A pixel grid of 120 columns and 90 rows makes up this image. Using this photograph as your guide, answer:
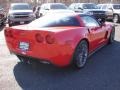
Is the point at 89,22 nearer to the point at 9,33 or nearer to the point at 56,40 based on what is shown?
the point at 56,40

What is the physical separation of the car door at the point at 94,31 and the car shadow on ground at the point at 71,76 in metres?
0.60

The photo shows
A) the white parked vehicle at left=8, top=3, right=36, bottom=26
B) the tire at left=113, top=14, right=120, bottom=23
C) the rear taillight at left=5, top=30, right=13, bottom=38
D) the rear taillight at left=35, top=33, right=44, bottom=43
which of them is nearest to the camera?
the rear taillight at left=35, top=33, right=44, bottom=43

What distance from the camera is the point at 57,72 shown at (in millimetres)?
5793

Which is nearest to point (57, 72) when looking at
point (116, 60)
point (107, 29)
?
point (116, 60)

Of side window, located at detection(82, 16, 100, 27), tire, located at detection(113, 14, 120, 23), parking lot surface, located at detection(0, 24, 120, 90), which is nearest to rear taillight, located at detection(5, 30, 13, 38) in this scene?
parking lot surface, located at detection(0, 24, 120, 90)

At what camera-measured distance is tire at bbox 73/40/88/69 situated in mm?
5754

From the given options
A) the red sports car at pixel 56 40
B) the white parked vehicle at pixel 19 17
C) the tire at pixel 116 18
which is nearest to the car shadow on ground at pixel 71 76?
the red sports car at pixel 56 40

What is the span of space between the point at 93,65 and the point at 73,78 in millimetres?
1150

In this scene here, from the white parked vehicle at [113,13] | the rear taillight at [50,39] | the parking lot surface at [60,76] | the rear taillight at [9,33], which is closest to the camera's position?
the parking lot surface at [60,76]

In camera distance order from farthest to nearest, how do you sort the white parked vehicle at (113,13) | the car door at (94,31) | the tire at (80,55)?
the white parked vehicle at (113,13) → the car door at (94,31) → the tire at (80,55)

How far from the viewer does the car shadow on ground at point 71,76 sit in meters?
4.95

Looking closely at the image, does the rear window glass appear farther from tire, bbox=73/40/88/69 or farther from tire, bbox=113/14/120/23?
tire, bbox=113/14/120/23

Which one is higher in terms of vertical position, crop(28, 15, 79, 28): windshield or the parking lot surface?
crop(28, 15, 79, 28): windshield

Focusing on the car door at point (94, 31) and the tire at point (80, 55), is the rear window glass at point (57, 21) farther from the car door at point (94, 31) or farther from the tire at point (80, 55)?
the tire at point (80, 55)
